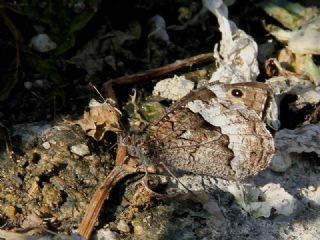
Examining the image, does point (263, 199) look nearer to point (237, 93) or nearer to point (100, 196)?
point (237, 93)

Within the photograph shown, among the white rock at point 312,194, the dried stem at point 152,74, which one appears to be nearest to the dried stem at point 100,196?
the dried stem at point 152,74

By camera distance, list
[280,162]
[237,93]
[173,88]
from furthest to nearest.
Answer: [173,88]
[280,162]
[237,93]

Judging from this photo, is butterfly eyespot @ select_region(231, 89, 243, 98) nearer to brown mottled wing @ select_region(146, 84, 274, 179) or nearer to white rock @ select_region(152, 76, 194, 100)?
brown mottled wing @ select_region(146, 84, 274, 179)

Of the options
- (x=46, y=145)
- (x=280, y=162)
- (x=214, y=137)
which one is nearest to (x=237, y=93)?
(x=214, y=137)

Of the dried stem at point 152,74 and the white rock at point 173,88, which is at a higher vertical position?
the dried stem at point 152,74

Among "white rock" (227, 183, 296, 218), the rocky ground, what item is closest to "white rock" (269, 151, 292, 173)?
the rocky ground

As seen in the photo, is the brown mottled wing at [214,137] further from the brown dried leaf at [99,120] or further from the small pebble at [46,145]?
the small pebble at [46,145]
